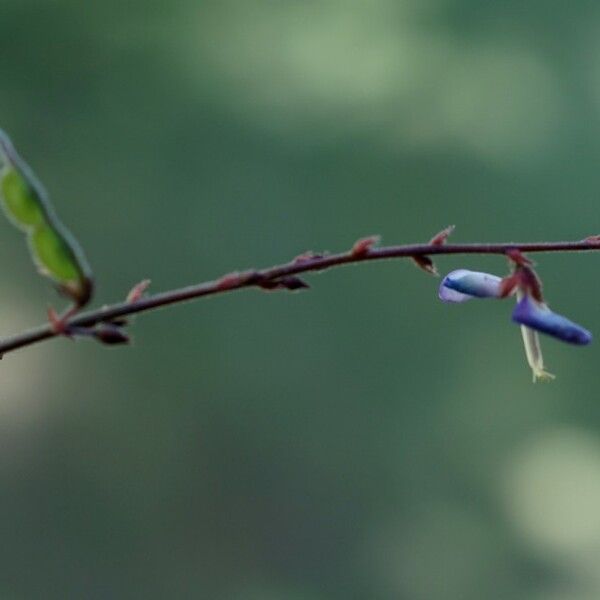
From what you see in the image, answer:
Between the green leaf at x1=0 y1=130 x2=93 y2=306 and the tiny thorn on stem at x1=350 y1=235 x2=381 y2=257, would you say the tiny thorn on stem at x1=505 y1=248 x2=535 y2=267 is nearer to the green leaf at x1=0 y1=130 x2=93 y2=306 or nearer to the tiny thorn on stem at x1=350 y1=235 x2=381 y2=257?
the tiny thorn on stem at x1=350 y1=235 x2=381 y2=257

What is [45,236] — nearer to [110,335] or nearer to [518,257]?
[110,335]

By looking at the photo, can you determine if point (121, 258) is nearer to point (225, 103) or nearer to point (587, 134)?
point (225, 103)

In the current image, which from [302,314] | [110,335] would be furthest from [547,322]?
[302,314]

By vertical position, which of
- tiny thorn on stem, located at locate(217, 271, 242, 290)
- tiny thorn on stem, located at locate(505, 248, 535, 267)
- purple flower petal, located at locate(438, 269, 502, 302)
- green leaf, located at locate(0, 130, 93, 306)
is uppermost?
tiny thorn on stem, located at locate(505, 248, 535, 267)

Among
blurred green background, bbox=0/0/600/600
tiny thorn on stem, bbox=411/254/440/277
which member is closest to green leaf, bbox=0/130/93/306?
tiny thorn on stem, bbox=411/254/440/277

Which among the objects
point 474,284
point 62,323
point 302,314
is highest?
point 302,314

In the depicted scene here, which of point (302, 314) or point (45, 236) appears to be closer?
point (45, 236)
